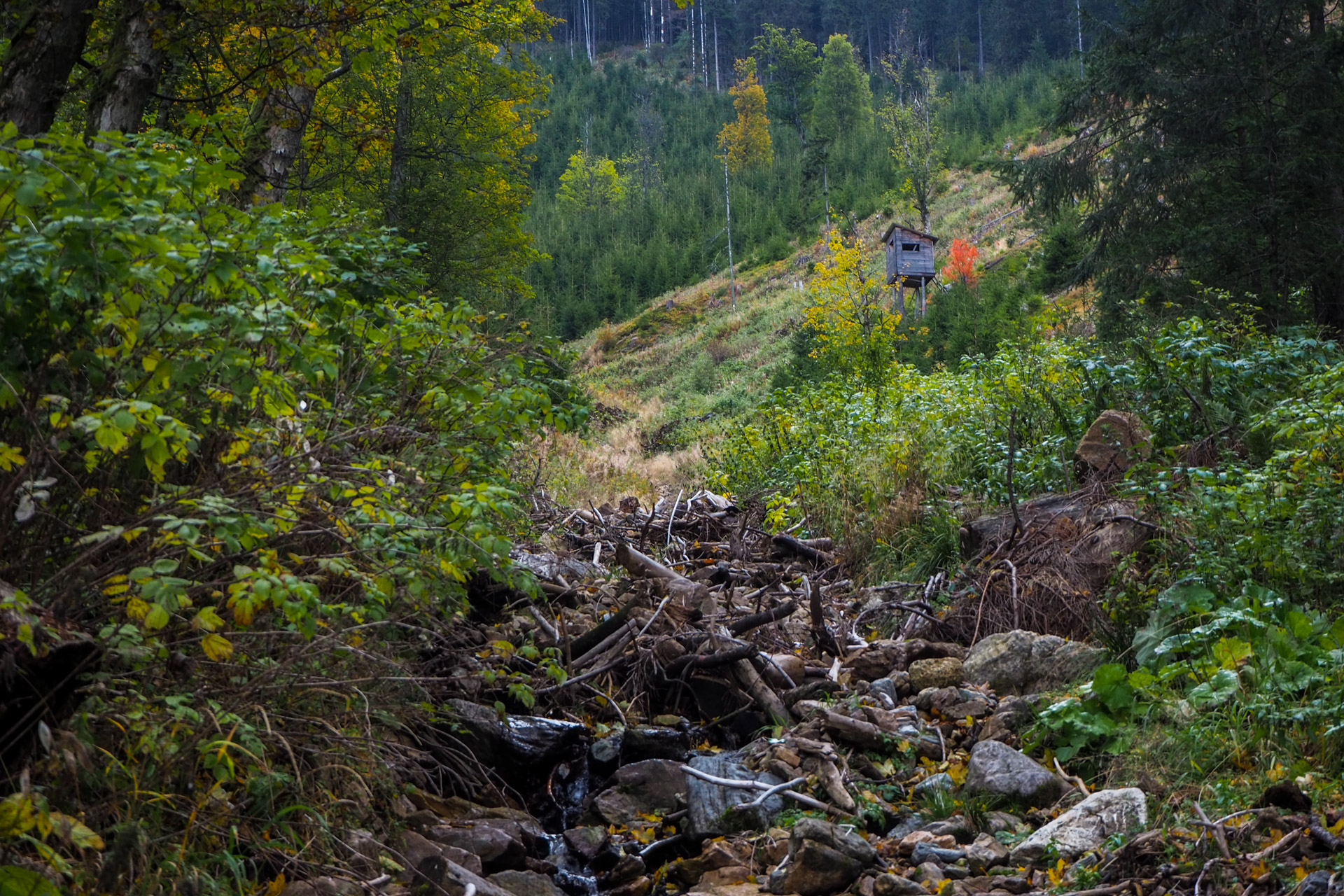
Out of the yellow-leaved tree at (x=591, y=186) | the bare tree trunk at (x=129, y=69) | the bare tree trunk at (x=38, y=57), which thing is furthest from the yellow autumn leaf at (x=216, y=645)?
the yellow-leaved tree at (x=591, y=186)

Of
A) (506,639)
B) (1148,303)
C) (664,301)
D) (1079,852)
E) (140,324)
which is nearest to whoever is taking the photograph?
(140,324)

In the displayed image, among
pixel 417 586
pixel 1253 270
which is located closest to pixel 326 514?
pixel 417 586

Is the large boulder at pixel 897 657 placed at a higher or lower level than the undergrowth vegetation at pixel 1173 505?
lower

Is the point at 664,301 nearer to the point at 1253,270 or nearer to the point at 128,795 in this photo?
the point at 1253,270

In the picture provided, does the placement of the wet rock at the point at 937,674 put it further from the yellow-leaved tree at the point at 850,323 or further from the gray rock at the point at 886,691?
the yellow-leaved tree at the point at 850,323

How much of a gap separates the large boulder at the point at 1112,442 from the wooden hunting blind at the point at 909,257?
69.9 ft

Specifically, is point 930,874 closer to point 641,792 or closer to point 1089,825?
point 1089,825

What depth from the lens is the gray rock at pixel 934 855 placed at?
12.9 feet

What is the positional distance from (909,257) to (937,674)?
2463cm

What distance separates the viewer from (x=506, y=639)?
5.67 meters

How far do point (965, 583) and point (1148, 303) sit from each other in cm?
764

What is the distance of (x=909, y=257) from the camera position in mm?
28734

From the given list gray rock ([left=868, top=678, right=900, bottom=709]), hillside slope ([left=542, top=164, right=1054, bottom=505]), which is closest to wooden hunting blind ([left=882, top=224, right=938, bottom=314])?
hillside slope ([left=542, top=164, right=1054, bottom=505])

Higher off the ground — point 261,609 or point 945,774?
point 261,609
